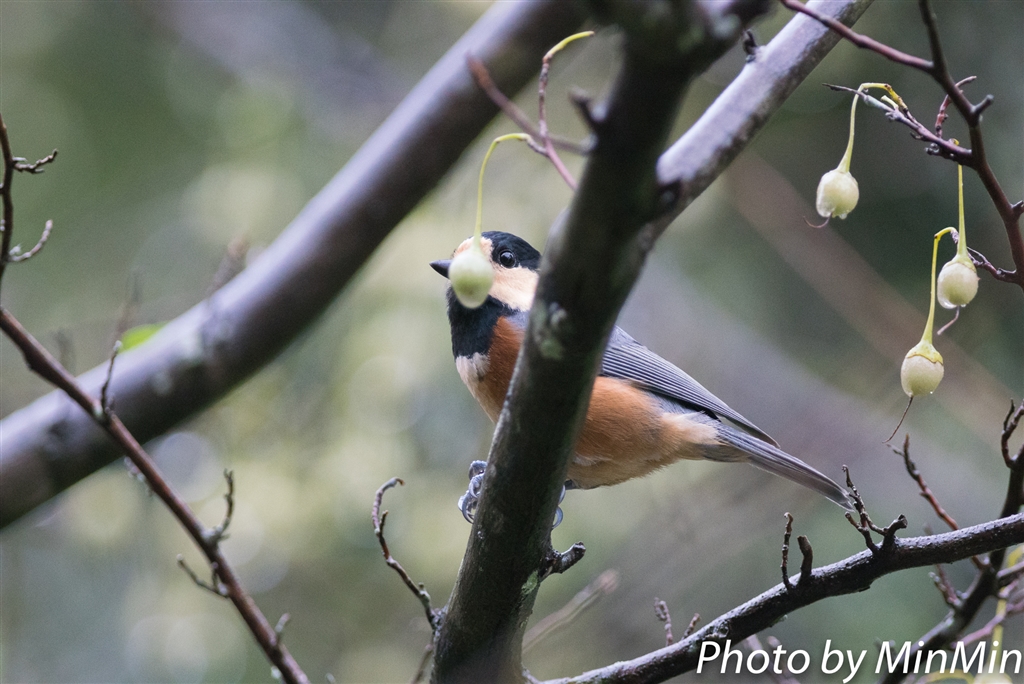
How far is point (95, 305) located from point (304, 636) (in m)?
2.72

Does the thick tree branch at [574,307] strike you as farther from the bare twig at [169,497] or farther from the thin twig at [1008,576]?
the thin twig at [1008,576]

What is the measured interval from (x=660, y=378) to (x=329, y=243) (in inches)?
51.5

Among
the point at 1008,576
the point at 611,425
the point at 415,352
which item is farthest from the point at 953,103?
the point at 415,352

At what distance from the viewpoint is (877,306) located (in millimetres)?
4629

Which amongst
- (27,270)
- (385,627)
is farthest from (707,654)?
(27,270)

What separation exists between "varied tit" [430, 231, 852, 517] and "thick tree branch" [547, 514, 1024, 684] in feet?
3.67

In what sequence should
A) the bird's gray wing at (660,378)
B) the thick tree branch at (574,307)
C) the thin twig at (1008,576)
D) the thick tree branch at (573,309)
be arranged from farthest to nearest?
the bird's gray wing at (660,378) → the thin twig at (1008,576) → the thick tree branch at (573,309) → the thick tree branch at (574,307)

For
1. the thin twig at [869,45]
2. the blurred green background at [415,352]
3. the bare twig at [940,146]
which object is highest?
the thin twig at [869,45]

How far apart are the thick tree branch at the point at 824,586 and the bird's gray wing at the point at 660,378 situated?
1409 millimetres

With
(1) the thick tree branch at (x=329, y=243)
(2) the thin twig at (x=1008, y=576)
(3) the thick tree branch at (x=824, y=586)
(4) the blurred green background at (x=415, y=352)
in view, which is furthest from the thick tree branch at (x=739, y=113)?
(4) the blurred green background at (x=415, y=352)

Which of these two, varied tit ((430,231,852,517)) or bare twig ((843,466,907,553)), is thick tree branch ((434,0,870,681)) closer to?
bare twig ((843,466,907,553))

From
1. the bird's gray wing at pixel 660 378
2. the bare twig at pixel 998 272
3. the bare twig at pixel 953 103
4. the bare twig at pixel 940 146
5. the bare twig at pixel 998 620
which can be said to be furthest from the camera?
the bird's gray wing at pixel 660 378

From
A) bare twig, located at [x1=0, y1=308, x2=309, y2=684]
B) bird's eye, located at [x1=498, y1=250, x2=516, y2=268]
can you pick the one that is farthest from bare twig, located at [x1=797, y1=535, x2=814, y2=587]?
bird's eye, located at [x1=498, y1=250, x2=516, y2=268]

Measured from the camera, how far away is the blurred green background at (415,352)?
162 inches
